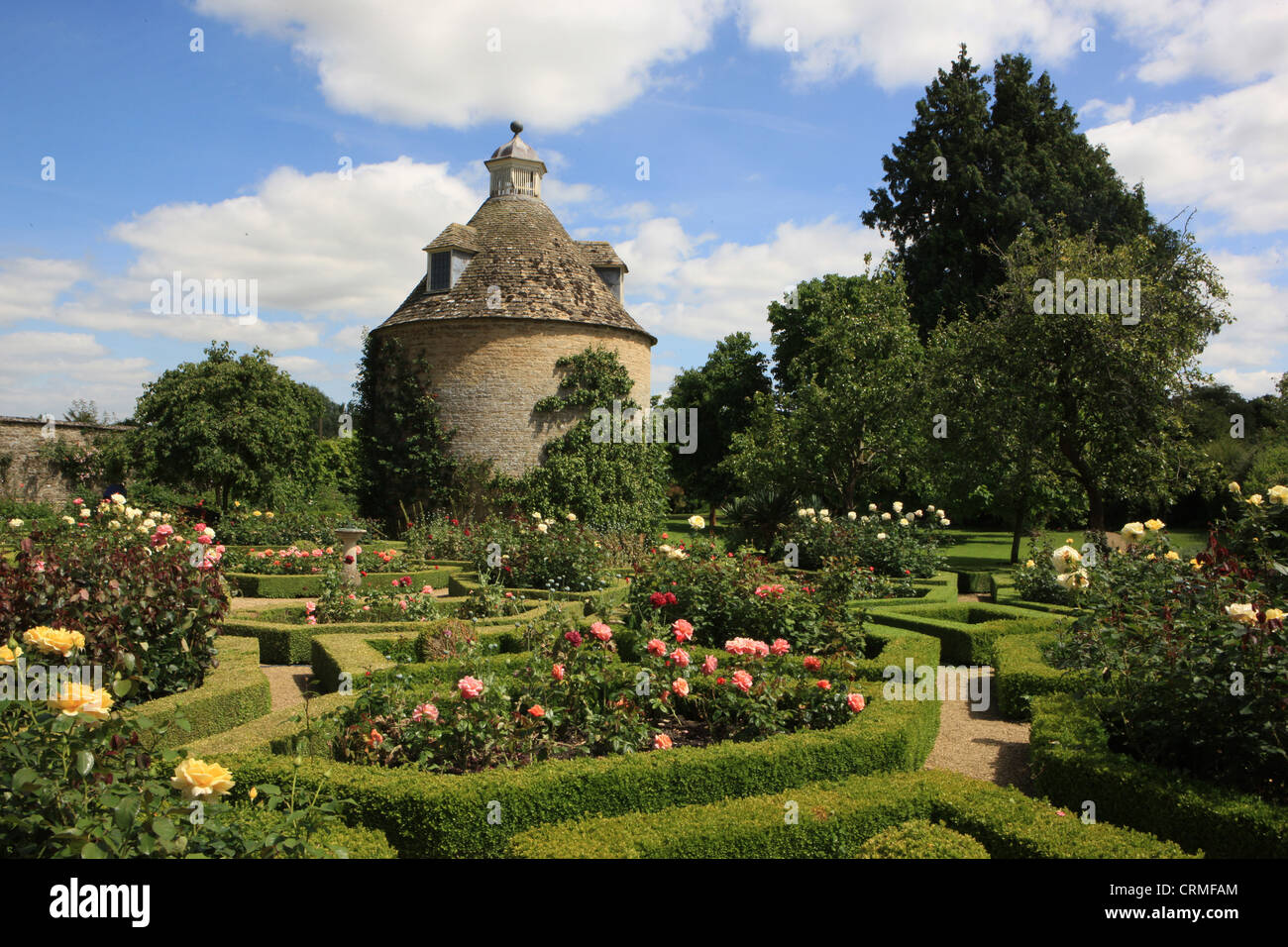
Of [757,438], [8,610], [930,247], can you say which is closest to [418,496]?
[757,438]

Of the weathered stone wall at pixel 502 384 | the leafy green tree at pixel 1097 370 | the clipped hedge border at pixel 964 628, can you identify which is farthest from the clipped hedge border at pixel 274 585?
the leafy green tree at pixel 1097 370

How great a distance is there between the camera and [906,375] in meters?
22.2

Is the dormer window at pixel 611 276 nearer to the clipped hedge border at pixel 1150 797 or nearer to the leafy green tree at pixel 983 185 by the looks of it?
the leafy green tree at pixel 983 185

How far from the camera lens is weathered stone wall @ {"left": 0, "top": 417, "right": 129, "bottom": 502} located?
85.5ft

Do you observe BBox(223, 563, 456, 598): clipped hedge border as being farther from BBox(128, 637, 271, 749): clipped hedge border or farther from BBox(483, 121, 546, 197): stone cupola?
BBox(483, 121, 546, 197): stone cupola

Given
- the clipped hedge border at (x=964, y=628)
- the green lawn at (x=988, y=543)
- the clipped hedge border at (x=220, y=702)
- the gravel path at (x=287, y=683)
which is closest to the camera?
the clipped hedge border at (x=220, y=702)

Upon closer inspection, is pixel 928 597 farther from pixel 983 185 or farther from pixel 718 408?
pixel 718 408

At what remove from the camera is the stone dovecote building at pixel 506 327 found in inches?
882

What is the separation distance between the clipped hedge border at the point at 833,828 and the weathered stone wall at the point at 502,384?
17.7 m

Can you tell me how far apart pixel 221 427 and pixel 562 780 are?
2061 cm

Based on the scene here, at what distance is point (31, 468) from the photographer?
26469mm
